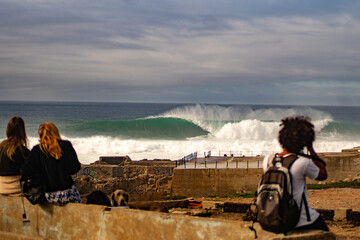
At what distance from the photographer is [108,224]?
5.66 metres

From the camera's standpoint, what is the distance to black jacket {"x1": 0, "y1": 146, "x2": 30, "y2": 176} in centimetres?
620

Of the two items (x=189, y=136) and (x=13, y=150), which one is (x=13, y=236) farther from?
(x=189, y=136)

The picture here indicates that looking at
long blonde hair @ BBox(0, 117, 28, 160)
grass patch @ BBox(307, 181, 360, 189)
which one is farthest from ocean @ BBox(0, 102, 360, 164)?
long blonde hair @ BBox(0, 117, 28, 160)

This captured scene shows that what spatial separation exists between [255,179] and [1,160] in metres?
14.8

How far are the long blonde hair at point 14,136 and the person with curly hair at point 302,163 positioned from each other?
3.27 metres

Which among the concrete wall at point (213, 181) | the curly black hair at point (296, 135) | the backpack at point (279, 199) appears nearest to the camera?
the backpack at point (279, 199)

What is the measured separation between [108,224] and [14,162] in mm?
1517

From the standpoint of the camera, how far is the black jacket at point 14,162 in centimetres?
620

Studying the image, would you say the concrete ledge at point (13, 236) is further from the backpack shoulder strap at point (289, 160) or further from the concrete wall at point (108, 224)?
the backpack shoulder strap at point (289, 160)

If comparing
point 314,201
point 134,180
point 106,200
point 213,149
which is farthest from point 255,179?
point 213,149

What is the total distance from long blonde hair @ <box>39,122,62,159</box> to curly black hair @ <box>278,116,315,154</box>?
8.68ft

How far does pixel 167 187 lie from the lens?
22.7 meters

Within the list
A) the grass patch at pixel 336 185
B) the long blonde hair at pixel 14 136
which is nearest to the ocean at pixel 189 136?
the grass patch at pixel 336 185

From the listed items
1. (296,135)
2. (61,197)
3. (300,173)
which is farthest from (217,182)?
(300,173)
